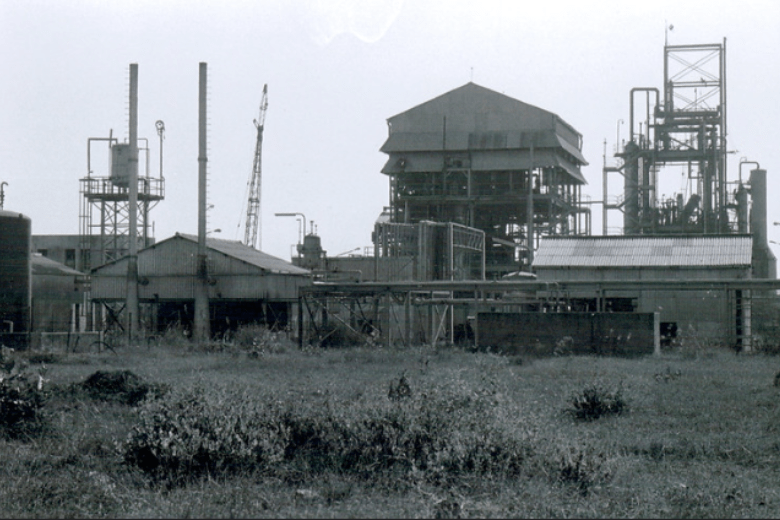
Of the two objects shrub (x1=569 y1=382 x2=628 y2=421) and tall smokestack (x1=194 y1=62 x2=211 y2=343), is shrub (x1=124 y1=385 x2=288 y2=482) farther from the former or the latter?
tall smokestack (x1=194 y1=62 x2=211 y2=343)

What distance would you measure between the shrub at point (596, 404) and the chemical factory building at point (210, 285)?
34642 mm

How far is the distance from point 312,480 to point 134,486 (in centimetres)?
185

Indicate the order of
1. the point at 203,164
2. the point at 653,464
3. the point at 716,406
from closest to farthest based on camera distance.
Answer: the point at 653,464 < the point at 716,406 < the point at 203,164

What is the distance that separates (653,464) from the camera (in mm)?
11477

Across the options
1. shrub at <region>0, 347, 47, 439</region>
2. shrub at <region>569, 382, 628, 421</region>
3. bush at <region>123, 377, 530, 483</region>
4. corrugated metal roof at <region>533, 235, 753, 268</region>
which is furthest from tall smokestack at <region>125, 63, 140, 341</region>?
bush at <region>123, 377, 530, 483</region>

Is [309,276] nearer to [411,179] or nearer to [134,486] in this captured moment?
[411,179]

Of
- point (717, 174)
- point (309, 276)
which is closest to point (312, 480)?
point (309, 276)

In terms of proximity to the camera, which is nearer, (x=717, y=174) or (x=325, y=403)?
(x=325, y=403)

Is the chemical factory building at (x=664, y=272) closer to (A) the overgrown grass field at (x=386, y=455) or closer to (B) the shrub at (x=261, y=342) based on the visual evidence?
(B) the shrub at (x=261, y=342)

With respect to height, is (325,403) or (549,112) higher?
(549,112)

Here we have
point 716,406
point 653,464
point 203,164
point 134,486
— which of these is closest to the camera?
point 134,486

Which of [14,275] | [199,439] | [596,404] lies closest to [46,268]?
[14,275]

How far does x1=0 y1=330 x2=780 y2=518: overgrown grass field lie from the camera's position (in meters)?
9.02

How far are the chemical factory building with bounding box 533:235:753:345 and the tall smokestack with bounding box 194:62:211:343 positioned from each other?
16289 millimetres
